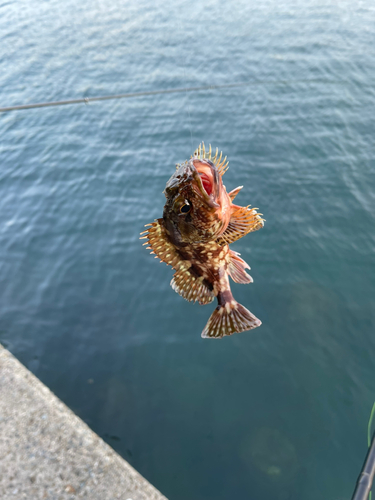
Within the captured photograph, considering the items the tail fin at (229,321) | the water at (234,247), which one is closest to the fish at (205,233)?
the tail fin at (229,321)

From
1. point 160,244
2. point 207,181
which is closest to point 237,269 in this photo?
point 160,244

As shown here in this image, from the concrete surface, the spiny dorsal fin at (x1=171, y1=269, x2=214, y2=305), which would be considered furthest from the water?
the spiny dorsal fin at (x1=171, y1=269, x2=214, y2=305)

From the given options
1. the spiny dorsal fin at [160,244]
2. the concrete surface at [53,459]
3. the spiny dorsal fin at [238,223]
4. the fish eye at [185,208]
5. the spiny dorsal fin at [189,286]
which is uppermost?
the fish eye at [185,208]

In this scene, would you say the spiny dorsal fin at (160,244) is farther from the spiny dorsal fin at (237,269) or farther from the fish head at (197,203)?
the spiny dorsal fin at (237,269)

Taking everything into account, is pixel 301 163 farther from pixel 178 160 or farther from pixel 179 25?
pixel 179 25

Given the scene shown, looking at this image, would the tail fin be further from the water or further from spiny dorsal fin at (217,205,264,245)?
the water

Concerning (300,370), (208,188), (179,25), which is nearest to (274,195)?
(300,370)
